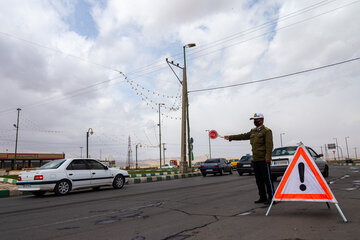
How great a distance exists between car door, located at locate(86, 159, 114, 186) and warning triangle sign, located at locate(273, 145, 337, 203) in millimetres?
8466

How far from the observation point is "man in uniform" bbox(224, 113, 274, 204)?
6023 mm

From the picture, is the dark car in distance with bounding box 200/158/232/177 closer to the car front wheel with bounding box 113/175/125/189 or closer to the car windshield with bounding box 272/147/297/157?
the car windshield with bounding box 272/147/297/157

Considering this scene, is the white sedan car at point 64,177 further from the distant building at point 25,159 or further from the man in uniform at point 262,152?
the distant building at point 25,159

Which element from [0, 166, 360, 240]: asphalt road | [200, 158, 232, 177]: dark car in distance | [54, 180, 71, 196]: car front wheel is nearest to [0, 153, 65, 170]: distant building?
[200, 158, 232, 177]: dark car in distance

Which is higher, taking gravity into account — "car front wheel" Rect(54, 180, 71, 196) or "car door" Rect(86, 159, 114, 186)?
"car door" Rect(86, 159, 114, 186)

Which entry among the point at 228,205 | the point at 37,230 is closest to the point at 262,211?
the point at 228,205

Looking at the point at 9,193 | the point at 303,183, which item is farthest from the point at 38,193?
the point at 303,183

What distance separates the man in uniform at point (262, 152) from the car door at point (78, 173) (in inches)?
288

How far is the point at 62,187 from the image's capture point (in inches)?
414

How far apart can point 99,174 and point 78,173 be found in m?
1.00

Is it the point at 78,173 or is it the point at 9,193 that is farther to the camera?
the point at 9,193

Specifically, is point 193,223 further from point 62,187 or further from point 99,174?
point 99,174

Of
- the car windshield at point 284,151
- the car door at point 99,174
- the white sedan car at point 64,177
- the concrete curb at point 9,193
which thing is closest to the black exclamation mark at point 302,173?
the car windshield at point 284,151

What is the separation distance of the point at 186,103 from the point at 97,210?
19975mm
